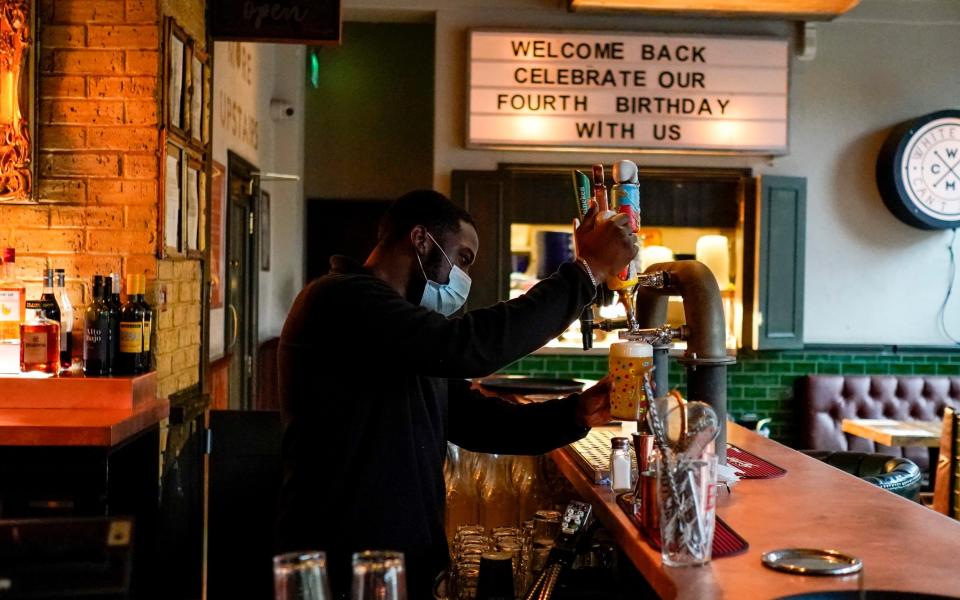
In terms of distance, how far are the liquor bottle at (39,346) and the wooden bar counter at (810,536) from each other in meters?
2.16

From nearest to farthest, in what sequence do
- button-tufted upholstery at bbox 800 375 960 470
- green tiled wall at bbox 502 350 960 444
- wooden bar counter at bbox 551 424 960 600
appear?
1. wooden bar counter at bbox 551 424 960 600
2. button-tufted upholstery at bbox 800 375 960 470
3. green tiled wall at bbox 502 350 960 444

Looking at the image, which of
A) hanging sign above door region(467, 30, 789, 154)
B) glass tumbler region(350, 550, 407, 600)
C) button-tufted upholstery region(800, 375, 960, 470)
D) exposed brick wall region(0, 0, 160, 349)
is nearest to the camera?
glass tumbler region(350, 550, 407, 600)

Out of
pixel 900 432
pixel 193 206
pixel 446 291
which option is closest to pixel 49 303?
pixel 193 206

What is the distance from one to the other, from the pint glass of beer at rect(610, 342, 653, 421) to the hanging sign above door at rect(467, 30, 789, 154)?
476 cm

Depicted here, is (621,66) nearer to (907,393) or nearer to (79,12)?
(907,393)

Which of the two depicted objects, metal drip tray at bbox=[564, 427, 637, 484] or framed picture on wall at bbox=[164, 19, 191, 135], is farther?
framed picture on wall at bbox=[164, 19, 191, 135]

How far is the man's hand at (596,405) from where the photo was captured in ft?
7.17

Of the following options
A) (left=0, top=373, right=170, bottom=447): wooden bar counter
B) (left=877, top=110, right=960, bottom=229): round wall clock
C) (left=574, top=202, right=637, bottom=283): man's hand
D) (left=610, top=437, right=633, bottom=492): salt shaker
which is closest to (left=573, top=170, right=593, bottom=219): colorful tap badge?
(left=574, top=202, right=637, bottom=283): man's hand

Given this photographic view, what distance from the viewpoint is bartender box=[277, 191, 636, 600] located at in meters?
1.91

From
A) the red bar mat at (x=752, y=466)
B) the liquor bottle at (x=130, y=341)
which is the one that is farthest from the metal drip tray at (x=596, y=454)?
the liquor bottle at (x=130, y=341)

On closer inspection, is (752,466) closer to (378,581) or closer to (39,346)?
(378,581)

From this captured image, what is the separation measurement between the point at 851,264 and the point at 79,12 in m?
5.37

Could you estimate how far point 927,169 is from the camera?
270 inches

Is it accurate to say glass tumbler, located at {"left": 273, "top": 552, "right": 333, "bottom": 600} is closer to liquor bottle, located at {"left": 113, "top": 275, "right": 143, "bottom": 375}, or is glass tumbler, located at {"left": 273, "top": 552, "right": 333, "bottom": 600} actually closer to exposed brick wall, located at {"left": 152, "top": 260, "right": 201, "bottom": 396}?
liquor bottle, located at {"left": 113, "top": 275, "right": 143, "bottom": 375}
